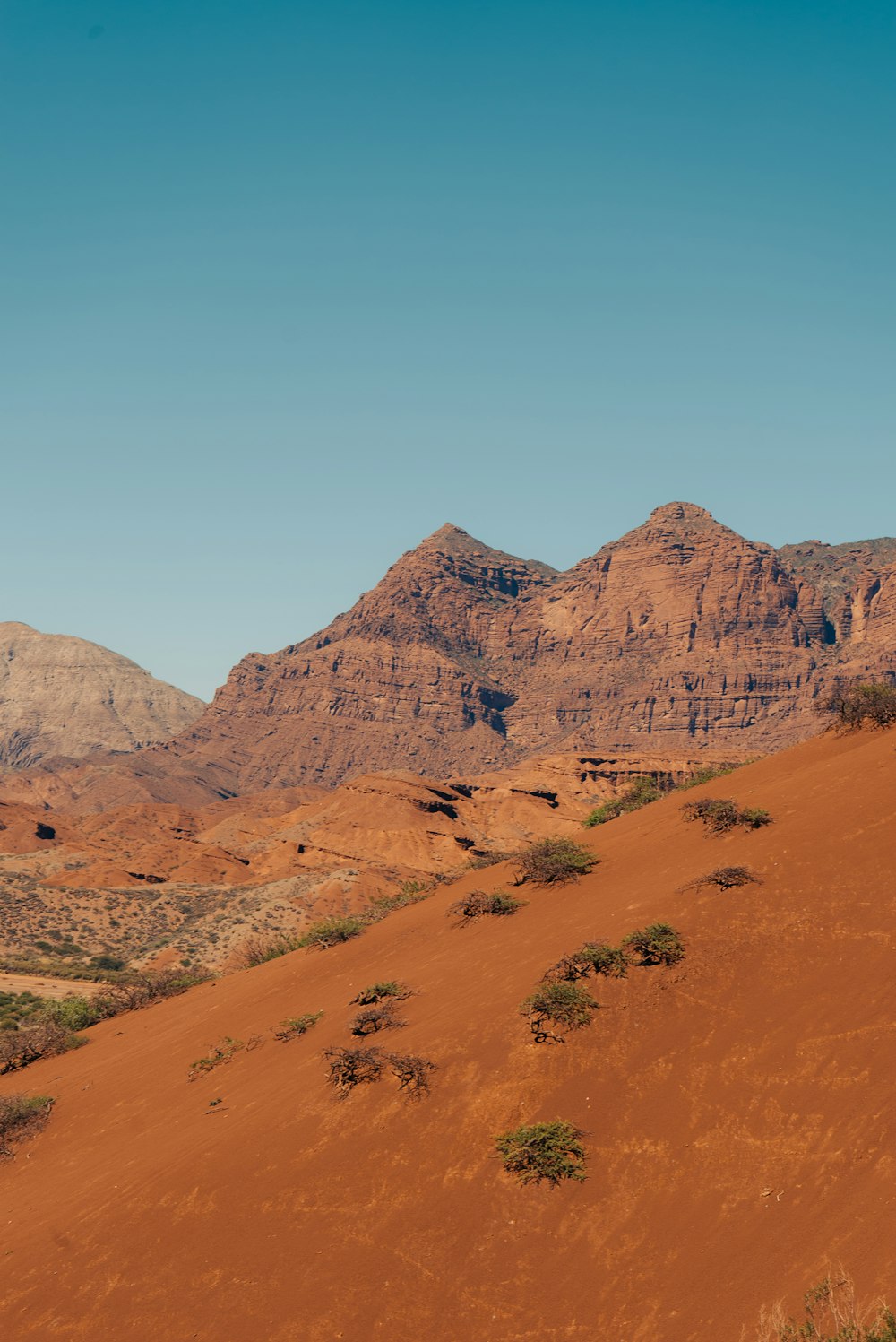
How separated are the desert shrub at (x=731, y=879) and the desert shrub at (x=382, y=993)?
5.91 metres

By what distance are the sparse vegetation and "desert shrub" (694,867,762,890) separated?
2.70 meters

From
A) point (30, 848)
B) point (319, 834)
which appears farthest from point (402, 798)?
point (30, 848)

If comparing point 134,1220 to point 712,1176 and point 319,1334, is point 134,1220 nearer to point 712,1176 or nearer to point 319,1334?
point 319,1334

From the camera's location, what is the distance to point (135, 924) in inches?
2763

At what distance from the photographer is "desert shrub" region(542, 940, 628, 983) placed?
14.9m

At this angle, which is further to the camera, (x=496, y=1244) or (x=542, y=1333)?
(x=496, y=1244)

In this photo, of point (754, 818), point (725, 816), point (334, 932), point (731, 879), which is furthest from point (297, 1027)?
point (754, 818)

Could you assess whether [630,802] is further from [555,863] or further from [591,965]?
[591,965]

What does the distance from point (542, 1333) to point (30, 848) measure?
112 metres

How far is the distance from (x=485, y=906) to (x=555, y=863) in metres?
1.91

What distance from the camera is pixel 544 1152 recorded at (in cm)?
1193

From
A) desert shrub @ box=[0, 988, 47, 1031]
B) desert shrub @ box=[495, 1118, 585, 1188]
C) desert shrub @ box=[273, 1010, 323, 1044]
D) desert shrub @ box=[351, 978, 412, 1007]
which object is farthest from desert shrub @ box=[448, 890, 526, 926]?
desert shrub @ box=[0, 988, 47, 1031]

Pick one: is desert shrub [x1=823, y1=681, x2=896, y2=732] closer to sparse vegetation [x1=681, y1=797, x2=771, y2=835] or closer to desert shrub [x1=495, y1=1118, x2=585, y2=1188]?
sparse vegetation [x1=681, y1=797, x2=771, y2=835]

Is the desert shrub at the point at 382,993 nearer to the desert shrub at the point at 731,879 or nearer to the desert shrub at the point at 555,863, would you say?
the desert shrub at the point at 555,863
